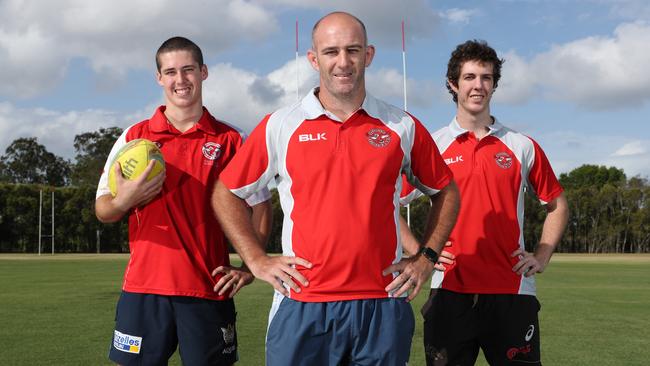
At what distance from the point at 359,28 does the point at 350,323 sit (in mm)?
1540

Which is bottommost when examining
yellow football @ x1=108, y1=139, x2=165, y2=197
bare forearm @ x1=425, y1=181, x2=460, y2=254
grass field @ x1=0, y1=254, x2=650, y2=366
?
grass field @ x1=0, y1=254, x2=650, y2=366

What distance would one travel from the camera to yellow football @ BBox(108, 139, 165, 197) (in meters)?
4.19

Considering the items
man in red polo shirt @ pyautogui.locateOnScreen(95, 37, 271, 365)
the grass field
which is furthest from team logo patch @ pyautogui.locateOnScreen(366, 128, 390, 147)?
the grass field

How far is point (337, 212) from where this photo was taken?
3.46 meters

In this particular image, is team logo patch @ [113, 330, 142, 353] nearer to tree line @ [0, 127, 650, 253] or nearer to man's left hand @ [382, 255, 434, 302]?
man's left hand @ [382, 255, 434, 302]

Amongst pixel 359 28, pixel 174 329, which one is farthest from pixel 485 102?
pixel 174 329

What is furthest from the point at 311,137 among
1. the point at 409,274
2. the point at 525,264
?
the point at 525,264

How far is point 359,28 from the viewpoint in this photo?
357cm

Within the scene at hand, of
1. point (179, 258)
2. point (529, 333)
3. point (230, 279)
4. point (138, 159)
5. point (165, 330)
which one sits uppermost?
point (138, 159)

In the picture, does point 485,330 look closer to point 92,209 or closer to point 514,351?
point 514,351

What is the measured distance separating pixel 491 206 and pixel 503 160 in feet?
1.28

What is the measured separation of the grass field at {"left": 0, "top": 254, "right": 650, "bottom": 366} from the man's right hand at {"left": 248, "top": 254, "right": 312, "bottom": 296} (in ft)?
16.3

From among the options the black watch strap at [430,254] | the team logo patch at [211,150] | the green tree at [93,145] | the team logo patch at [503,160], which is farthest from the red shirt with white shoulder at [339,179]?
the green tree at [93,145]

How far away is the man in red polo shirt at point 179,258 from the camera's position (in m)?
4.41
